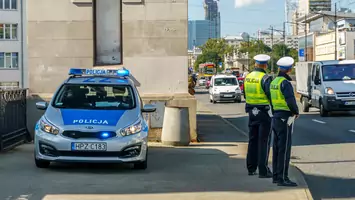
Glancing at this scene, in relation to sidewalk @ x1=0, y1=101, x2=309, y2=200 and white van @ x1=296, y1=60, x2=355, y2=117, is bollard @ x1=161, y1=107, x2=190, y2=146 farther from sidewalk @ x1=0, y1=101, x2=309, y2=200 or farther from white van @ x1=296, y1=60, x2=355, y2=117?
white van @ x1=296, y1=60, x2=355, y2=117

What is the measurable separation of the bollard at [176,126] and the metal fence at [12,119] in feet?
11.0

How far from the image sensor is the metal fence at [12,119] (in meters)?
12.4

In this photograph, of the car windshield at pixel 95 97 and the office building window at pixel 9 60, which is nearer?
the car windshield at pixel 95 97

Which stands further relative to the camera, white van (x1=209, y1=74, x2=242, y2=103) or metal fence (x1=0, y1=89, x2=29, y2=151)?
white van (x1=209, y1=74, x2=242, y2=103)

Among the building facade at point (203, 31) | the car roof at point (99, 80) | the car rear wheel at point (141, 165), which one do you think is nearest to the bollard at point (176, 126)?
the car roof at point (99, 80)

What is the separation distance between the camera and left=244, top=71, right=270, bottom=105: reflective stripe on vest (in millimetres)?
9188

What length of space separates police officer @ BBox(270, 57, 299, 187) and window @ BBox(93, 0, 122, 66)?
295 inches

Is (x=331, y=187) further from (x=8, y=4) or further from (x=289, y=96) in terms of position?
(x=8, y=4)

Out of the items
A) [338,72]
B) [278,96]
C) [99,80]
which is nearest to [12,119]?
[99,80]

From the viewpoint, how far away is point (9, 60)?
70562 mm

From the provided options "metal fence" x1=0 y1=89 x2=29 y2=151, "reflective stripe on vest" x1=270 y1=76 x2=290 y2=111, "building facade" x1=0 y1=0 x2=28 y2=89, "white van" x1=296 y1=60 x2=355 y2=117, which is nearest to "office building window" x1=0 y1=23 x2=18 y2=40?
"building facade" x1=0 y1=0 x2=28 y2=89

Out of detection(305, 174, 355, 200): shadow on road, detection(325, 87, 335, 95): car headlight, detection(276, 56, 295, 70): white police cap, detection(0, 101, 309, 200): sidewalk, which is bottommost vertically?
detection(305, 174, 355, 200): shadow on road

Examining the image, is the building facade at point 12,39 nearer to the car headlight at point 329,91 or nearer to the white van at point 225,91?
the white van at point 225,91

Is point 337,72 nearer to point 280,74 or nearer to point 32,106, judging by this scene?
point 32,106
